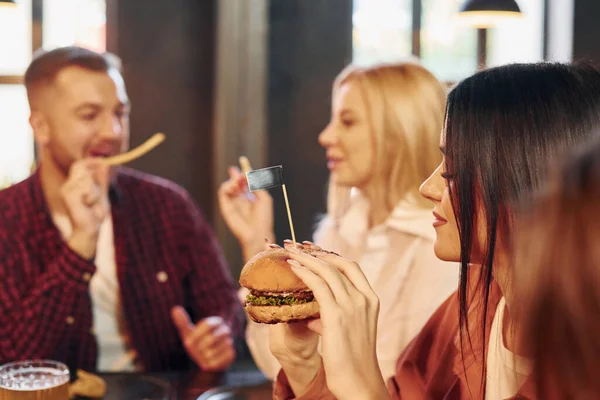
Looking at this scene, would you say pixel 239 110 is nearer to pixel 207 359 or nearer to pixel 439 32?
pixel 439 32

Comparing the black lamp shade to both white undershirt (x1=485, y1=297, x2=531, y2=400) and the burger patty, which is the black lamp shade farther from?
the burger patty

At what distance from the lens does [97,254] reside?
2596mm

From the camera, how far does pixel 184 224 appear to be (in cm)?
278

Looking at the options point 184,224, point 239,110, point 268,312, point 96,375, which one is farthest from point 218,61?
point 268,312

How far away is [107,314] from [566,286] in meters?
2.10

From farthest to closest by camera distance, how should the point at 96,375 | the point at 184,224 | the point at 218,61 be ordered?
the point at 218,61, the point at 184,224, the point at 96,375

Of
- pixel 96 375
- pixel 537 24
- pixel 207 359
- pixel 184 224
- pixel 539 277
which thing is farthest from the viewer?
pixel 537 24

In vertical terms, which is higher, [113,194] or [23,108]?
[23,108]

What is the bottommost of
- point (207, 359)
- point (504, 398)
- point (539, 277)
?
point (207, 359)

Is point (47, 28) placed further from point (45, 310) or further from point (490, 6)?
point (45, 310)

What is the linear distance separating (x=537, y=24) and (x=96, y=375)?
460 centimetres

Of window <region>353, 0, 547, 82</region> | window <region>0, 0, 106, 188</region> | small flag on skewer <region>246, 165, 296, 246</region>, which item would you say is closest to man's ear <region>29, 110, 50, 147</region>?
small flag on skewer <region>246, 165, 296, 246</region>

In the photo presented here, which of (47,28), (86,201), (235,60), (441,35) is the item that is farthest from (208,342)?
(441,35)

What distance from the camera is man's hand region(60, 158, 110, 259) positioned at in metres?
2.37
